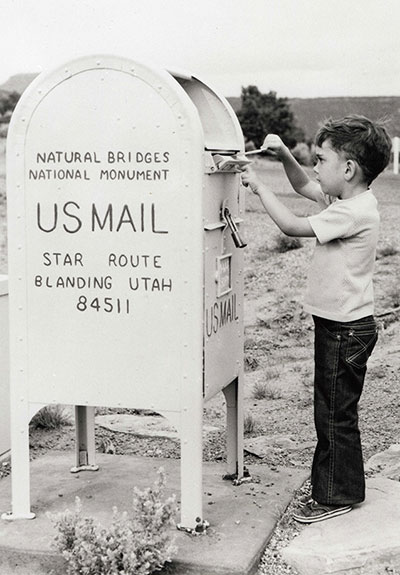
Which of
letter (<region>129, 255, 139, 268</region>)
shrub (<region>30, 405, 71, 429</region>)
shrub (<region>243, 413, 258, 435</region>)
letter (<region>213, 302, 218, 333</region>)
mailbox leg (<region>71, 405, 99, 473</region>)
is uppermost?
letter (<region>129, 255, 139, 268</region>)

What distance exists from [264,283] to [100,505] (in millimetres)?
5539

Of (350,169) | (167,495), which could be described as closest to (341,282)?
(350,169)

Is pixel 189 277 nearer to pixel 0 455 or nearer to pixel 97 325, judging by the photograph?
pixel 97 325

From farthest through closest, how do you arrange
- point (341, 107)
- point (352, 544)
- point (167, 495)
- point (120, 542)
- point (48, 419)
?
point (341, 107) < point (48, 419) < point (167, 495) < point (352, 544) < point (120, 542)

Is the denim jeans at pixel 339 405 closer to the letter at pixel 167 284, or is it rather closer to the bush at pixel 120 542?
the letter at pixel 167 284

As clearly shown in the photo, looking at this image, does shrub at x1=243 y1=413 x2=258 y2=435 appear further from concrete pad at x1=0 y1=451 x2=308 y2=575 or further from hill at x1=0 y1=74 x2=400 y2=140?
hill at x1=0 y1=74 x2=400 y2=140

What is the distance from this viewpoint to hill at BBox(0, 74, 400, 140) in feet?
29.6

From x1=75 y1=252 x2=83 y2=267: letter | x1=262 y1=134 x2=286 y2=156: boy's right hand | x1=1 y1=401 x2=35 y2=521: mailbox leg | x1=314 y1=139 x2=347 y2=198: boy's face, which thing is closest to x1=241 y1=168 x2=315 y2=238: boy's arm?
x1=314 y1=139 x2=347 y2=198: boy's face

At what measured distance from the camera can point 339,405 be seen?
3.93 metres

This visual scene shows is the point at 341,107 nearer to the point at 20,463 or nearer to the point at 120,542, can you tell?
the point at 20,463

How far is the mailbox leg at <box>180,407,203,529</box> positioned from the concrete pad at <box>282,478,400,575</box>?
392mm

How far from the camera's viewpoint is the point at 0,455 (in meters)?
5.01

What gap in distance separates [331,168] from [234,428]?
1.36 m

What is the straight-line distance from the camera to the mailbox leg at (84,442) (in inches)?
183
